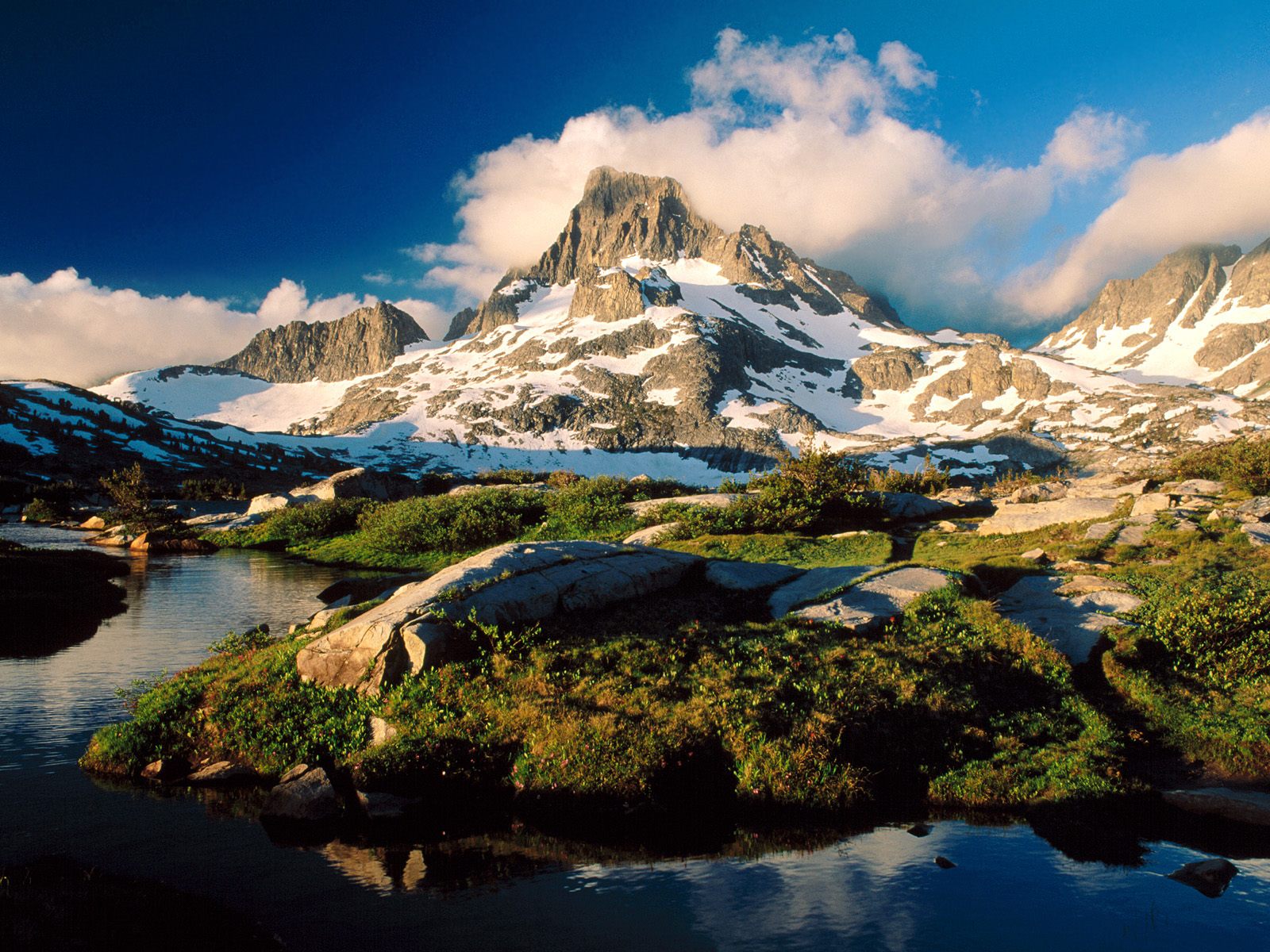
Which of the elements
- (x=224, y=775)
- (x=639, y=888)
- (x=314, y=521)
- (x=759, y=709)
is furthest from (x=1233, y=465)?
(x=314, y=521)

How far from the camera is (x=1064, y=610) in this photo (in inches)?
739

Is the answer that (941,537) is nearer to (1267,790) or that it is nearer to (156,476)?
(1267,790)

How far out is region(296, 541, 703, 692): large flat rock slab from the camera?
14125 mm

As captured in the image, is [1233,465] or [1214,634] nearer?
[1214,634]

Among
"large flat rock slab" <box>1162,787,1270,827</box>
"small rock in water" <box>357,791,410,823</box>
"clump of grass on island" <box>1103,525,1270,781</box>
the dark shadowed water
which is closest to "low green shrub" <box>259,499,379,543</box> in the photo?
the dark shadowed water

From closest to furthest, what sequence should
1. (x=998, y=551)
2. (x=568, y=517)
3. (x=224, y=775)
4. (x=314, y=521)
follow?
1. (x=224, y=775)
2. (x=998, y=551)
3. (x=568, y=517)
4. (x=314, y=521)

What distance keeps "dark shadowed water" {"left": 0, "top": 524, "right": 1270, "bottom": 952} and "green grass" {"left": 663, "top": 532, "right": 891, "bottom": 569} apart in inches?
592

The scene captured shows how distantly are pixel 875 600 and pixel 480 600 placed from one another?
10.3 m

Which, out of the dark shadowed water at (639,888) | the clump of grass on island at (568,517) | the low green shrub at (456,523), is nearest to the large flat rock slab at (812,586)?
the dark shadowed water at (639,888)

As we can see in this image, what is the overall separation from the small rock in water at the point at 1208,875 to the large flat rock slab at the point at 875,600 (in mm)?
7615

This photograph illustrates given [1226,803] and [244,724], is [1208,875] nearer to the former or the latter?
[1226,803]

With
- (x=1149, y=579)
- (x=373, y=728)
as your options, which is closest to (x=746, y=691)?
(x=373, y=728)

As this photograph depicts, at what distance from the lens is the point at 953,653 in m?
15.6

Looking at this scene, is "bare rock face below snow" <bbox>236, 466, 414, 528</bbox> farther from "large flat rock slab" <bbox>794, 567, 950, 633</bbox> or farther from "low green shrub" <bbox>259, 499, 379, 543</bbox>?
"large flat rock slab" <bbox>794, 567, 950, 633</bbox>
